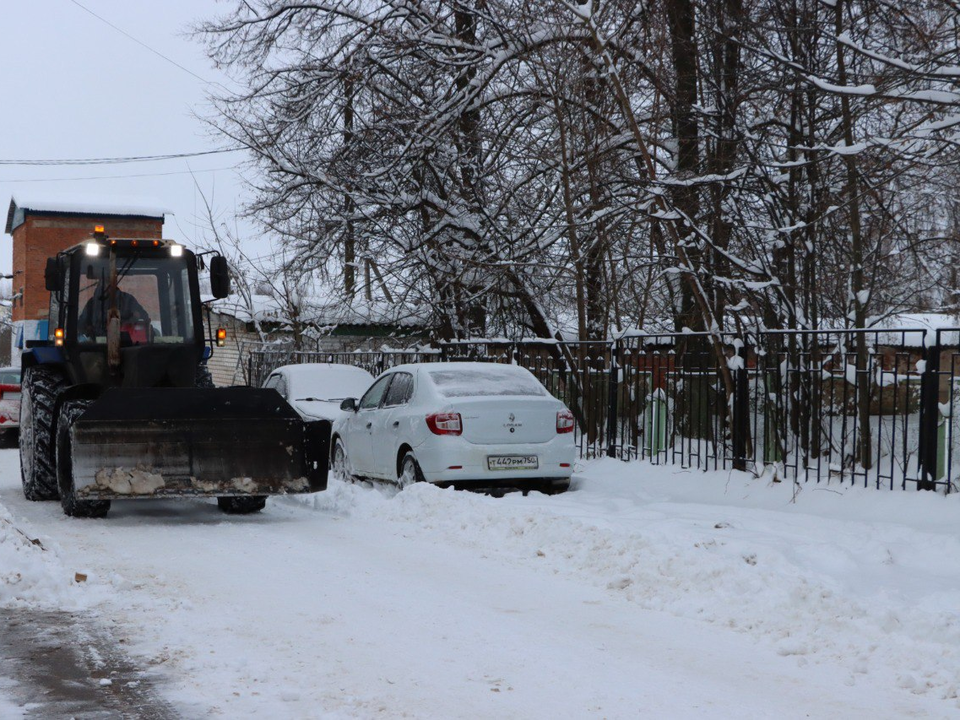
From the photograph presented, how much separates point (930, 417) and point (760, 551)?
124 inches

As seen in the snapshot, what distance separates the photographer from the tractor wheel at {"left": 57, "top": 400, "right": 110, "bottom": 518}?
10.3 meters

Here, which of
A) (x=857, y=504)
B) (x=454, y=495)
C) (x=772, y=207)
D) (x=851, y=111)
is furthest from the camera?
(x=772, y=207)

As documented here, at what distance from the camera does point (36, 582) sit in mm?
6914

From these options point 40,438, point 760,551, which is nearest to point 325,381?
point 40,438

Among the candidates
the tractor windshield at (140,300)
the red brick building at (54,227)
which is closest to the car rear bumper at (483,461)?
the tractor windshield at (140,300)

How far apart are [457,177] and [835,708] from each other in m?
14.7

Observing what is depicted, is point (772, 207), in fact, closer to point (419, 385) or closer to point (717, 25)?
point (717, 25)

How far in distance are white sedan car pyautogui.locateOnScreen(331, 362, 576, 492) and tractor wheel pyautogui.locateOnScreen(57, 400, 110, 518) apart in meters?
3.33

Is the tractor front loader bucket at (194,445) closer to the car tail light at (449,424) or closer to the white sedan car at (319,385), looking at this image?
the car tail light at (449,424)

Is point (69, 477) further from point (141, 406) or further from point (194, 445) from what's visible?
point (194, 445)

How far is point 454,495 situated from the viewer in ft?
35.6

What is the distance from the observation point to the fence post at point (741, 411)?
39.6 ft

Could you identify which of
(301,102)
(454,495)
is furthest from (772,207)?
(301,102)

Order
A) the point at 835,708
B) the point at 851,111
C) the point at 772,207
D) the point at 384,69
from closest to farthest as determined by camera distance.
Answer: the point at 835,708, the point at 851,111, the point at 772,207, the point at 384,69
